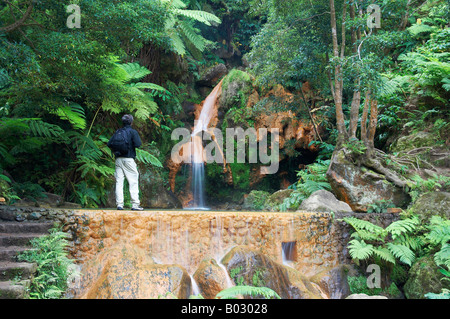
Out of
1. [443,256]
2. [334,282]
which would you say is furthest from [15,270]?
[443,256]

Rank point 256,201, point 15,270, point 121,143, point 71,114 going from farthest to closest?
point 256,201 → point 71,114 → point 121,143 → point 15,270

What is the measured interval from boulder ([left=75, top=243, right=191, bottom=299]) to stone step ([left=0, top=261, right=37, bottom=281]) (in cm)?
96

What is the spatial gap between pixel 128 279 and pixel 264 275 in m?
2.09

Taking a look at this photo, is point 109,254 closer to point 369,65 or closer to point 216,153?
point 369,65

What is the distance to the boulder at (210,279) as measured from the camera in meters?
4.78

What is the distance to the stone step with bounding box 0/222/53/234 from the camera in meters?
4.56

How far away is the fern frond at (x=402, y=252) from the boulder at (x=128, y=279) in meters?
3.46

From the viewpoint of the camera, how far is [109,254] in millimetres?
5066

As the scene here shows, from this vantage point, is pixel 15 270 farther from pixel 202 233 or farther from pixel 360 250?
pixel 360 250

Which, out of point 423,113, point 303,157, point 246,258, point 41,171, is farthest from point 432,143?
point 41,171

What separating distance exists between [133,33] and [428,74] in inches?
277

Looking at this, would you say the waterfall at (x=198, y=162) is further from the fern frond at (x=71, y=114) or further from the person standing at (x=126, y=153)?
the person standing at (x=126, y=153)

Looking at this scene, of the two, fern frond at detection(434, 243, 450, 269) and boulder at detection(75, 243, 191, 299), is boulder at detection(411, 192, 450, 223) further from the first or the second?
boulder at detection(75, 243, 191, 299)

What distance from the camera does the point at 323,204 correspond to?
257 inches
